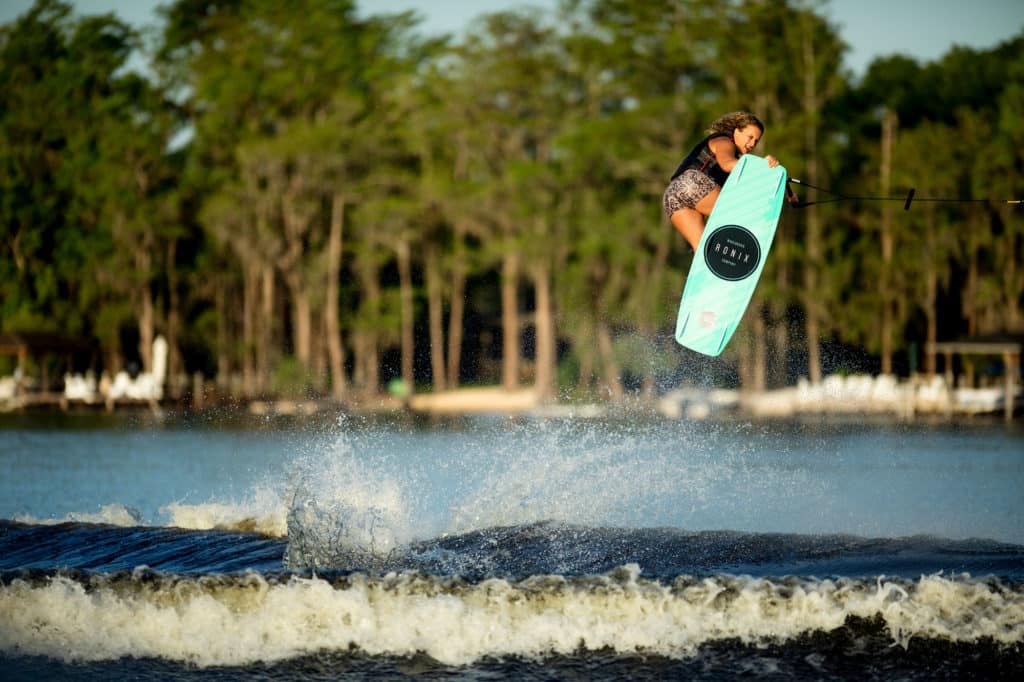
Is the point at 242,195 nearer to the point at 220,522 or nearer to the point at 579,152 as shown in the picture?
the point at 579,152

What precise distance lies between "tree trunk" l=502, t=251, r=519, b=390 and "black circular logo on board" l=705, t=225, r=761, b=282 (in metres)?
33.5

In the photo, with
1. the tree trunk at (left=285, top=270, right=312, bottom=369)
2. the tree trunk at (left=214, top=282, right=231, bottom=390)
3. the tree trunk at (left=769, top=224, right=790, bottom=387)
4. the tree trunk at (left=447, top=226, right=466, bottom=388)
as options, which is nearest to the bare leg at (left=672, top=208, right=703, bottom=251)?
the tree trunk at (left=769, top=224, right=790, bottom=387)

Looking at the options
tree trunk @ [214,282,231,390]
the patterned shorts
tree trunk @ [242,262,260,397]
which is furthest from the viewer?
tree trunk @ [214,282,231,390]

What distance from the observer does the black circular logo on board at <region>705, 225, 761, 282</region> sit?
9.90 m

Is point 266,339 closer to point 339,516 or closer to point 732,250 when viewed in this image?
point 339,516

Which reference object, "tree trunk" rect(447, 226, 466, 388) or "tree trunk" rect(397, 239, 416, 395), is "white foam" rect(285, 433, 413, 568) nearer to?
"tree trunk" rect(397, 239, 416, 395)

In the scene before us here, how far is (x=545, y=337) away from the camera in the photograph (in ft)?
141

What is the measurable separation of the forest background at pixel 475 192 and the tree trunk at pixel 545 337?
0.55ft

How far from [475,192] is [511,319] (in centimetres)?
470

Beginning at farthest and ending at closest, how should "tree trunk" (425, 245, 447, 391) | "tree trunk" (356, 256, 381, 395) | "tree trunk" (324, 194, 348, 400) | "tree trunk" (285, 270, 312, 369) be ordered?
"tree trunk" (356, 256, 381, 395), "tree trunk" (285, 270, 312, 369), "tree trunk" (425, 245, 447, 391), "tree trunk" (324, 194, 348, 400)

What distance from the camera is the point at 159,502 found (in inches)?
608

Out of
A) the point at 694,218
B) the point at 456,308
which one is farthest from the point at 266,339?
the point at 694,218

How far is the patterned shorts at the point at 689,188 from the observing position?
9852 millimetres

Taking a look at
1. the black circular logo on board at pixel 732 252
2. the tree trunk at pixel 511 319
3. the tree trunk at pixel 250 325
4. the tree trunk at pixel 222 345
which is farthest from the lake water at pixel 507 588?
the tree trunk at pixel 222 345
